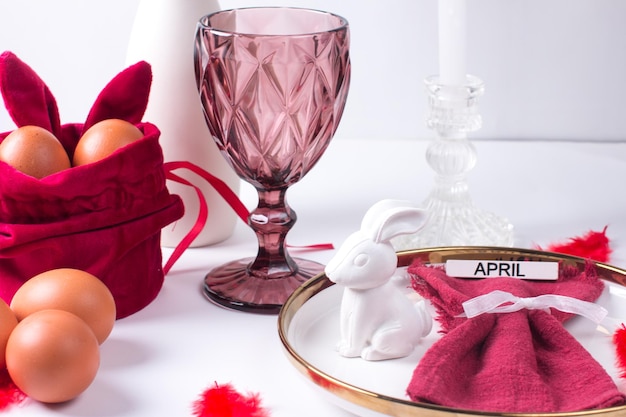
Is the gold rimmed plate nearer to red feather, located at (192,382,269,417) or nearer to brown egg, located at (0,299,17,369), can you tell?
red feather, located at (192,382,269,417)

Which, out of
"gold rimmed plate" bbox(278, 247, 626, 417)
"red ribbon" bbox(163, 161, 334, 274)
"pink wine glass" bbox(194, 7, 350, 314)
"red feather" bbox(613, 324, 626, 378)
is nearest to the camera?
"gold rimmed plate" bbox(278, 247, 626, 417)

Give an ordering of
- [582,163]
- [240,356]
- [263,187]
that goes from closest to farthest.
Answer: [240,356], [263,187], [582,163]

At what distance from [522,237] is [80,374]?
54 centimetres

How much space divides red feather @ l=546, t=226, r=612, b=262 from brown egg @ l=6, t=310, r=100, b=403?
52 centimetres

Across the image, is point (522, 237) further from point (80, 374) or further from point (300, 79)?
point (80, 374)

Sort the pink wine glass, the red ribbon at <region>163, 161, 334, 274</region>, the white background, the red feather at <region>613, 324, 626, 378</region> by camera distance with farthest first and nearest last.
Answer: the white background, the red ribbon at <region>163, 161, 334, 274</region>, the pink wine glass, the red feather at <region>613, 324, 626, 378</region>

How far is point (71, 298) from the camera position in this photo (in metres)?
0.73

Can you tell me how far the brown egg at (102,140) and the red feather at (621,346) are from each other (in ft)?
1.43

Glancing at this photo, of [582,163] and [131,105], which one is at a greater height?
[131,105]

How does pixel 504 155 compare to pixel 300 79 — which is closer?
pixel 300 79

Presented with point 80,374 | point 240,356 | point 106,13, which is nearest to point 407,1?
point 106,13

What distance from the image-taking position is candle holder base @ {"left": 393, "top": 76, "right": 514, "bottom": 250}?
96cm

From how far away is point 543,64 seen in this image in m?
1.35

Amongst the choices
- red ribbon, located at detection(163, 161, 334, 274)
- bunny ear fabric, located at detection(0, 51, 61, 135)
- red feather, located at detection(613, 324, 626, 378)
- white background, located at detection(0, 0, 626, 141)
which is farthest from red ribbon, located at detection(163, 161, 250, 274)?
white background, located at detection(0, 0, 626, 141)
